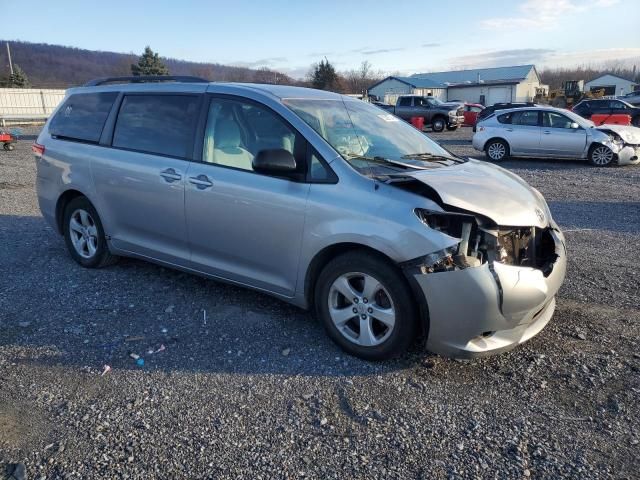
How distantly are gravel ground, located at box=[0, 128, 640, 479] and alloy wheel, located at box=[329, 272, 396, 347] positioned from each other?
0.20 m

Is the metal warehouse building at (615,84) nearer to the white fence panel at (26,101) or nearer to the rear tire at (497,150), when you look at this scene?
the white fence panel at (26,101)

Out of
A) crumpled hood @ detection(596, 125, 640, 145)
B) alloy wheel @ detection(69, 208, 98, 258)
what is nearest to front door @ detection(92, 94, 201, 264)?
alloy wheel @ detection(69, 208, 98, 258)

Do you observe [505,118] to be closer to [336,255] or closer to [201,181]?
[201,181]

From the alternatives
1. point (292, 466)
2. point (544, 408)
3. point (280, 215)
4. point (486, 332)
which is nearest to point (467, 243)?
point (486, 332)

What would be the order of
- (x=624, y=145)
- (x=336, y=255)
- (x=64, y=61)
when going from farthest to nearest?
(x=64, y=61) → (x=624, y=145) → (x=336, y=255)

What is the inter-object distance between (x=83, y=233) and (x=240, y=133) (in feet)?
7.66

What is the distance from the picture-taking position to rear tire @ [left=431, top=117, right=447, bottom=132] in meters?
29.6

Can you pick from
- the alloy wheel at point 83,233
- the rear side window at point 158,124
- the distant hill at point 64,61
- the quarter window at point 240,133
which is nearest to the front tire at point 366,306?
the quarter window at point 240,133

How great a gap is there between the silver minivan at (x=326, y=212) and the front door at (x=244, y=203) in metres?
0.01

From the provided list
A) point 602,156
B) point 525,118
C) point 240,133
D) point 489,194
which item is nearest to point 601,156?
point 602,156

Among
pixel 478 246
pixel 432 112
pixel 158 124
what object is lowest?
pixel 478 246

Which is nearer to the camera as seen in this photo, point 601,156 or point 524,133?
point 601,156

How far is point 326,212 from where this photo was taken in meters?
3.64

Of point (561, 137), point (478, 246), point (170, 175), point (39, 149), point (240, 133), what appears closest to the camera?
point (478, 246)
